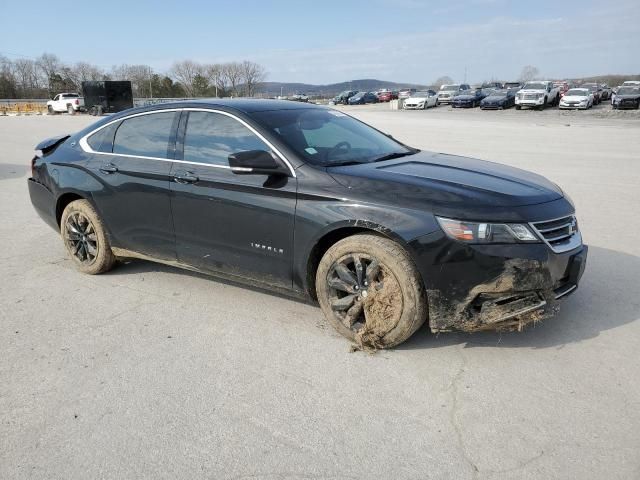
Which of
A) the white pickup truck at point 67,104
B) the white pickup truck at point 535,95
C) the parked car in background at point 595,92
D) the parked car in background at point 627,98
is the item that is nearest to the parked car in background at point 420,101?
the white pickup truck at point 535,95

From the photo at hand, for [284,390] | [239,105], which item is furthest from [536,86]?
[284,390]

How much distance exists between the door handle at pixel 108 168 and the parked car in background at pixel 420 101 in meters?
40.8

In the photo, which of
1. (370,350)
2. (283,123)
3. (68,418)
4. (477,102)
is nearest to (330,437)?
(370,350)

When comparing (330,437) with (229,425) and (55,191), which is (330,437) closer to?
(229,425)

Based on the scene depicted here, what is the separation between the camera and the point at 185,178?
4.18 meters

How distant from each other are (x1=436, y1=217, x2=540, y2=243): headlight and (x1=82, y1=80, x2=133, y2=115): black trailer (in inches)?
1708

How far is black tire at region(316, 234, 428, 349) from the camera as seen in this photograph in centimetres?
337

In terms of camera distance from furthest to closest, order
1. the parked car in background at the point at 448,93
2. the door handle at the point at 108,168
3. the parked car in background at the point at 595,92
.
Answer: the parked car in background at the point at 448,93 < the parked car in background at the point at 595,92 < the door handle at the point at 108,168

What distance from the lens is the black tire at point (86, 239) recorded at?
4.93m

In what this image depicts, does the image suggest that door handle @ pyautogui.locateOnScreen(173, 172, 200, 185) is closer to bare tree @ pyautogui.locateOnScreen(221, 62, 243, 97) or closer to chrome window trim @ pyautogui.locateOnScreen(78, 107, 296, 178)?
→ chrome window trim @ pyautogui.locateOnScreen(78, 107, 296, 178)

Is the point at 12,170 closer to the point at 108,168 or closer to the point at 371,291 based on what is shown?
the point at 108,168

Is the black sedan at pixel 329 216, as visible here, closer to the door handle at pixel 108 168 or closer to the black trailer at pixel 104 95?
the door handle at pixel 108 168

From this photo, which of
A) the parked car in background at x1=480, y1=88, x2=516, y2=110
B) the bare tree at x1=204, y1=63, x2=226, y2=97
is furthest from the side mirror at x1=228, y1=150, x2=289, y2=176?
the bare tree at x1=204, y1=63, x2=226, y2=97

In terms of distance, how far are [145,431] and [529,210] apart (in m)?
2.60
